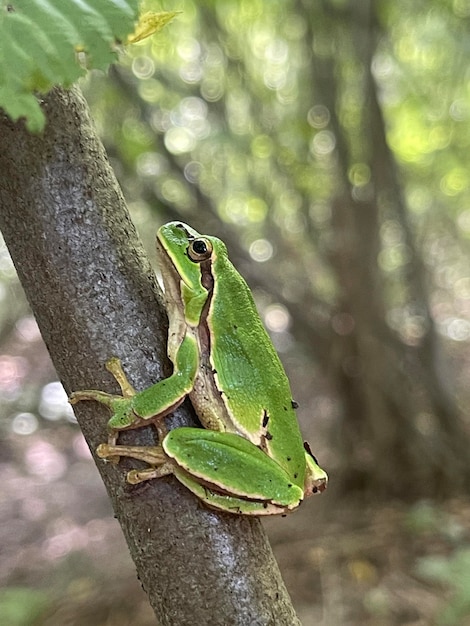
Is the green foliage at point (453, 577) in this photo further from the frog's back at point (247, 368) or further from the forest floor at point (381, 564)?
the frog's back at point (247, 368)

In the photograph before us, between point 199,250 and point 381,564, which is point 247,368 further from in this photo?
point 381,564

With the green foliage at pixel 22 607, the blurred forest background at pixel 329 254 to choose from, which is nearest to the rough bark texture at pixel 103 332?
the blurred forest background at pixel 329 254

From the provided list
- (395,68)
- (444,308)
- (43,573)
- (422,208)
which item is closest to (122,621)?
(43,573)

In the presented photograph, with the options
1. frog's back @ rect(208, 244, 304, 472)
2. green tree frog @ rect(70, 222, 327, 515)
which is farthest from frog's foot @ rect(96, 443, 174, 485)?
frog's back @ rect(208, 244, 304, 472)

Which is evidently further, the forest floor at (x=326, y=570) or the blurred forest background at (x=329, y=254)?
the blurred forest background at (x=329, y=254)

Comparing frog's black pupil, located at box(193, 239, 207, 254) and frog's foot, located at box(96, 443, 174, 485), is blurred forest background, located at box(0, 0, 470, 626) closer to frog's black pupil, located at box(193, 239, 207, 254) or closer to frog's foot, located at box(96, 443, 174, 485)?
frog's black pupil, located at box(193, 239, 207, 254)

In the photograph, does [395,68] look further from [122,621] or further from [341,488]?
[122,621]

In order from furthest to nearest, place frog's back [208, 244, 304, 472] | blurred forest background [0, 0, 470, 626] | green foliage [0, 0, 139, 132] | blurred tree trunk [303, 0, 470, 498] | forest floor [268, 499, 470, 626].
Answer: blurred tree trunk [303, 0, 470, 498], blurred forest background [0, 0, 470, 626], forest floor [268, 499, 470, 626], frog's back [208, 244, 304, 472], green foliage [0, 0, 139, 132]
